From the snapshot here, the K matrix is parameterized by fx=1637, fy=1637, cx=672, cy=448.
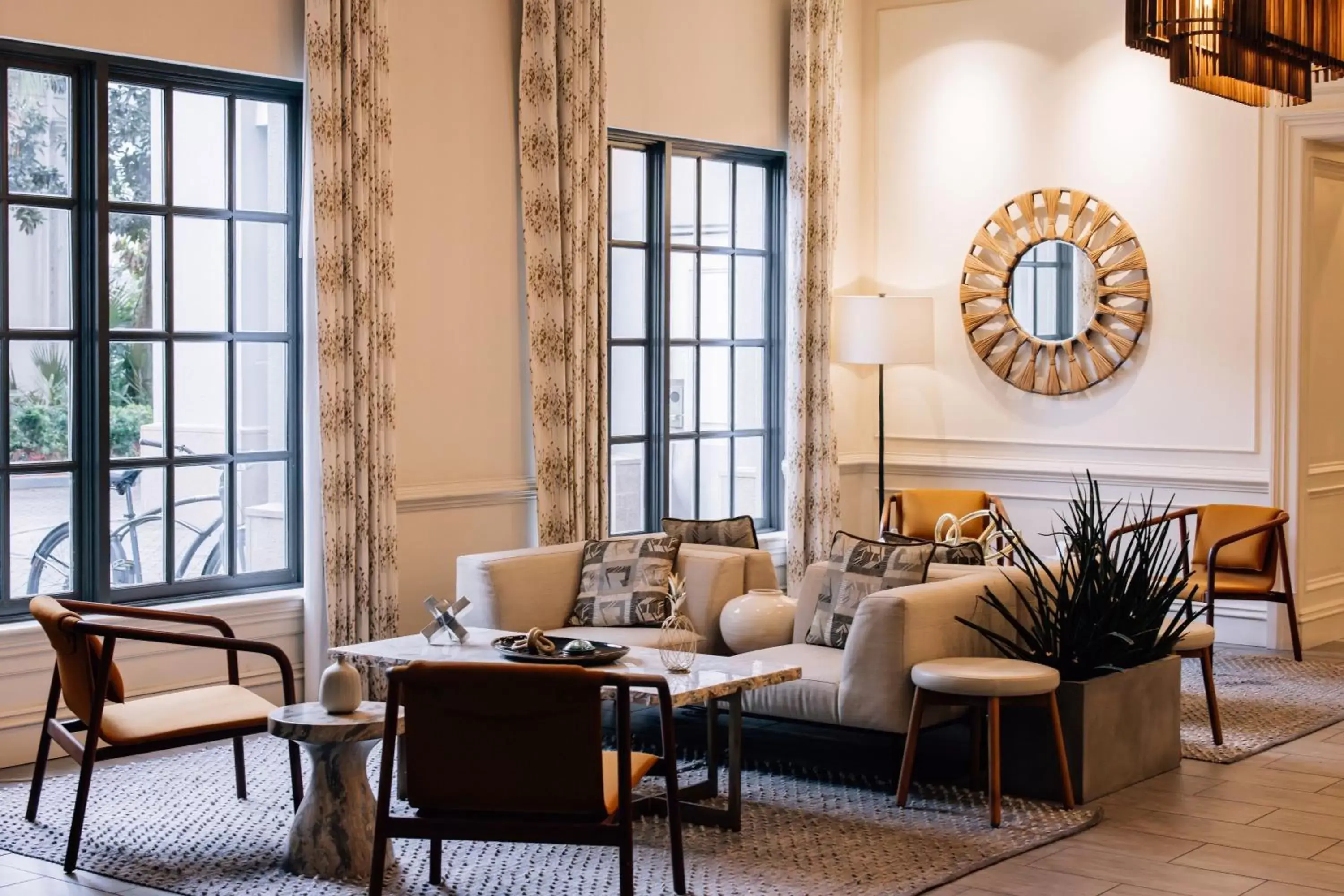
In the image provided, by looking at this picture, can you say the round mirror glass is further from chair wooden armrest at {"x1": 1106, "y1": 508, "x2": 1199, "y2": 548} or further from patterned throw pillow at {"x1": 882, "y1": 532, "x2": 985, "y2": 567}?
patterned throw pillow at {"x1": 882, "y1": 532, "x2": 985, "y2": 567}

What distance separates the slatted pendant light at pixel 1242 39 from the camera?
17.4 feet

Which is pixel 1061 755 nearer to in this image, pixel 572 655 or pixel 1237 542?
pixel 572 655

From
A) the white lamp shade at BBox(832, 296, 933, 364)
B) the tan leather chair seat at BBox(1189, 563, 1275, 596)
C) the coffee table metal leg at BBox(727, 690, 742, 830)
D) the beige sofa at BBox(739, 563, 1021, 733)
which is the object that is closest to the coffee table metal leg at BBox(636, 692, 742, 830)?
the coffee table metal leg at BBox(727, 690, 742, 830)

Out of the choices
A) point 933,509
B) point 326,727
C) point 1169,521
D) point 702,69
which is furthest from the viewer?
point 933,509

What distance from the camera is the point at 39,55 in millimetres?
5742

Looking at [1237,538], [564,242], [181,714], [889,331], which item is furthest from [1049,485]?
[181,714]

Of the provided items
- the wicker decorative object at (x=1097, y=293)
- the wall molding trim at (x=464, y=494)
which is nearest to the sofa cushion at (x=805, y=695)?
the wall molding trim at (x=464, y=494)

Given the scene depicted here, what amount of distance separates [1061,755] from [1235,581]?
9.32ft

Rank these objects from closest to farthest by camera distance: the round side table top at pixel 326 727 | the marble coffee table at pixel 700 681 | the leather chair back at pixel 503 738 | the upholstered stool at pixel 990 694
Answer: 1. the leather chair back at pixel 503 738
2. the round side table top at pixel 326 727
3. the marble coffee table at pixel 700 681
4. the upholstered stool at pixel 990 694

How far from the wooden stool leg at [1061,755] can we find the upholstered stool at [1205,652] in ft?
3.29

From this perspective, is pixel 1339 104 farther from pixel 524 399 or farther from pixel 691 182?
pixel 524 399

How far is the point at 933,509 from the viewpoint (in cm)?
843

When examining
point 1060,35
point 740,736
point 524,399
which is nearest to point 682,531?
point 524,399

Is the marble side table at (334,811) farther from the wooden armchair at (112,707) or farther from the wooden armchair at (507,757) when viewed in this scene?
the wooden armchair at (507,757)
